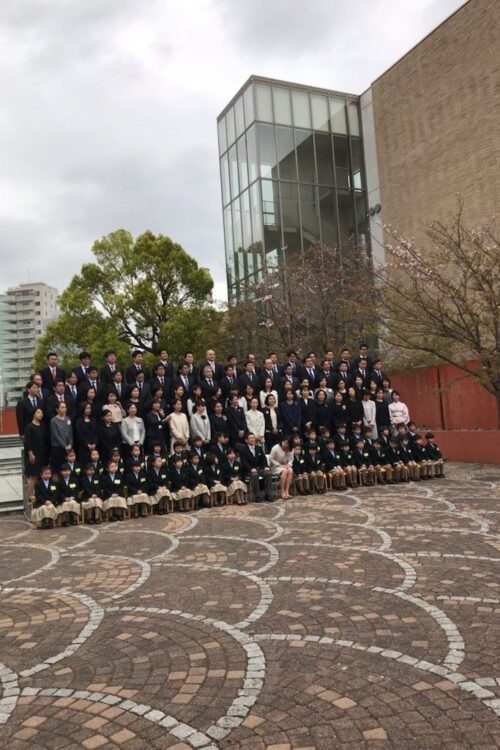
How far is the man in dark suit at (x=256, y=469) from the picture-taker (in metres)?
11.9

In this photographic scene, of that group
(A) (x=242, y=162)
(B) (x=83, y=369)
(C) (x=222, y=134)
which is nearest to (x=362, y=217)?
(A) (x=242, y=162)

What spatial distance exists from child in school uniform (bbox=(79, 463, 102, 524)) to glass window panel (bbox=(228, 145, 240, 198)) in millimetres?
21481

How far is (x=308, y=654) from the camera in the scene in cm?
423

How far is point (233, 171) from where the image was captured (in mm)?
29625

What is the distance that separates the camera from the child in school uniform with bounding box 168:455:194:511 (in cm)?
1120

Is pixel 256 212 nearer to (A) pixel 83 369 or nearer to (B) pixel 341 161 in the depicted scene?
(B) pixel 341 161

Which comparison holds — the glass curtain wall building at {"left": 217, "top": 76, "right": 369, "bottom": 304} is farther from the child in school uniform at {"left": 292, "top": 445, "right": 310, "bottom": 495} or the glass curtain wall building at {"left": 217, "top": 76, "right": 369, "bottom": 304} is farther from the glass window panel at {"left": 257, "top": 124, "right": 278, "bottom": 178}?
the child in school uniform at {"left": 292, "top": 445, "right": 310, "bottom": 495}

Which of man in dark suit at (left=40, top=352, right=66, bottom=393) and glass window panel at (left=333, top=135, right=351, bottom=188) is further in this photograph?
glass window panel at (left=333, top=135, right=351, bottom=188)

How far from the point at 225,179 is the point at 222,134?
A: 8.05 ft

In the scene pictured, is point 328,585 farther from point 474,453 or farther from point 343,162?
point 343,162

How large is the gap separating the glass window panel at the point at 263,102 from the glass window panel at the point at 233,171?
2278 mm

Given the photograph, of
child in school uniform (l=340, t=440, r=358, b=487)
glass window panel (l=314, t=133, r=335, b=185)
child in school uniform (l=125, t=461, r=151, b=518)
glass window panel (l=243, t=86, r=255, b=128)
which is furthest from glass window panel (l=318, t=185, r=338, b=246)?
child in school uniform (l=125, t=461, r=151, b=518)

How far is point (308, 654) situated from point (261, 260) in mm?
23859

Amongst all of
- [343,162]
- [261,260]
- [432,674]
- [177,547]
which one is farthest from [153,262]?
[432,674]
